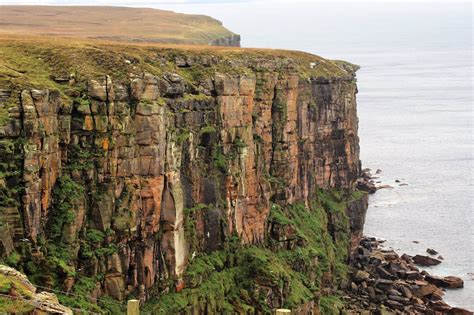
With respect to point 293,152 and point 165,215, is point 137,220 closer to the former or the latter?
point 165,215

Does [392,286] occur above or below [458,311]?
above

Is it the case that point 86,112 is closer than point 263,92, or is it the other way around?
point 86,112

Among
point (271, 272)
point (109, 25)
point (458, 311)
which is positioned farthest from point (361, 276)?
point (109, 25)

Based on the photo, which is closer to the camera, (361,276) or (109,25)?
(361,276)

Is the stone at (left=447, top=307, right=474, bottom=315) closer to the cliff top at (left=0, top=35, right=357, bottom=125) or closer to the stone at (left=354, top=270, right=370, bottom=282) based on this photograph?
the stone at (left=354, top=270, right=370, bottom=282)

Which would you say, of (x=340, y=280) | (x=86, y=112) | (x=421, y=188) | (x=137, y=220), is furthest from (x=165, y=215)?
(x=421, y=188)

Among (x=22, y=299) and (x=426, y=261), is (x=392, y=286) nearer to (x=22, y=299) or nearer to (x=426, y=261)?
(x=426, y=261)

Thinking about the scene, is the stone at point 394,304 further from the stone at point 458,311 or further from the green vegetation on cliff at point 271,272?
the green vegetation on cliff at point 271,272
